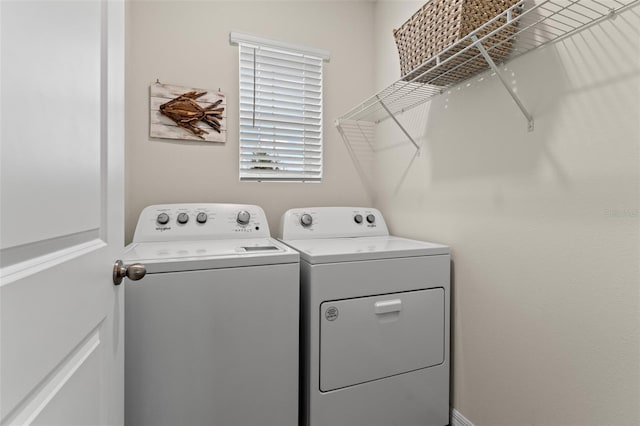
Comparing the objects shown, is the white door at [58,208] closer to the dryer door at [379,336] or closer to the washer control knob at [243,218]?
the dryer door at [379,336]

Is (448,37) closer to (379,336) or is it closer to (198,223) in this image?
(379,336)

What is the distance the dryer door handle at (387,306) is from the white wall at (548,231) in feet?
1.17

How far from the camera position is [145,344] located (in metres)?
1.05

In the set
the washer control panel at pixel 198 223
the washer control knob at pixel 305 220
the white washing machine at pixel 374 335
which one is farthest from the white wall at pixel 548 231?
the washer control panel at pixel 198 223

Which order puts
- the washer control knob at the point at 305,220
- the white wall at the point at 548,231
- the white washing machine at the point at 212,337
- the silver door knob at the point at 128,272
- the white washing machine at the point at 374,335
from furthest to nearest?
1. the washer control knob at the point at 305,220
2. the white washing machine at the point at 374,335
3. the white washing machine at the point at 212,337
4. the white wall at the point at 548,231
5. the silver door knob at the point at 128,272

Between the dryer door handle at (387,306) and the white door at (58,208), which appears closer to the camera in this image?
the white door at (58,208)

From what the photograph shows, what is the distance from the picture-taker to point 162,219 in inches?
62.0

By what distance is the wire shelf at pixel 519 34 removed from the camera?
3.05 feet

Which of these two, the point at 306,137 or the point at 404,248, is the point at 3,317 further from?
the point at 306,137

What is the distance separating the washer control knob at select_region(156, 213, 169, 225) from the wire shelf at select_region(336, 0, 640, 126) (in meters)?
1.28

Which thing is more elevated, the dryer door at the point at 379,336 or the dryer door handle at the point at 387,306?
the dryer door handle at the point at 387,306

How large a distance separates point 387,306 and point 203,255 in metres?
0.78

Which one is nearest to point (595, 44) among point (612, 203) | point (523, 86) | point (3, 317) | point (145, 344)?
point (523, 86)

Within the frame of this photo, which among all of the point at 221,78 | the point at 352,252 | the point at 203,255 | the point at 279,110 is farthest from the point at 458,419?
the point at 221,78
